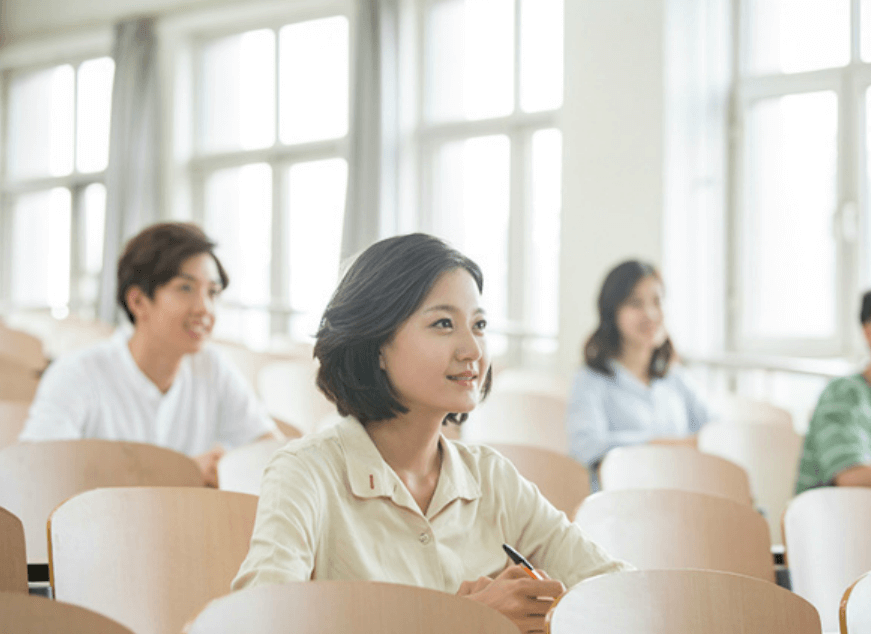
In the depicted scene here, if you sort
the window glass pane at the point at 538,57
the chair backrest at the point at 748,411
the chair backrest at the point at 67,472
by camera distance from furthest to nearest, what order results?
the window glass pane at the point at 538,57, the chair backrest at the point at 748,411, the chair backrest at the point at 67,472

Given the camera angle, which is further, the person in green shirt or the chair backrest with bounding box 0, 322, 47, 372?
the chair backrest with bounding box 0, 322, 47, 372

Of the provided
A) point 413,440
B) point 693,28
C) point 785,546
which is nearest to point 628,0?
point 693,28

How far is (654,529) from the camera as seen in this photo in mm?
2244

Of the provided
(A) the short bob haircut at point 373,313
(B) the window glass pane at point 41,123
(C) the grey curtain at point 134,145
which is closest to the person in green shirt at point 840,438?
(A) the short bob haircut at point 373,313

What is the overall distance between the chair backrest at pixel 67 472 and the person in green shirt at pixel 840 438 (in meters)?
1.68

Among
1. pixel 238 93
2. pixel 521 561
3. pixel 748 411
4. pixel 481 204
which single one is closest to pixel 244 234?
pixel 238 93

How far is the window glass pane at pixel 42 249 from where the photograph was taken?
11.3m

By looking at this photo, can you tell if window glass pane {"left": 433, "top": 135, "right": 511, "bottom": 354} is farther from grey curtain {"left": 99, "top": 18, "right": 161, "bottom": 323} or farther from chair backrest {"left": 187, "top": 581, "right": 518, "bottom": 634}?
chair backrest {"left": 187, "top": 581, "right": 518, "bottom": 634}

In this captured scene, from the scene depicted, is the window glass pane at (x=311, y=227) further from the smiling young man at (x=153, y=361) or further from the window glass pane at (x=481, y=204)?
the smiling young man at (x=153, y=361)

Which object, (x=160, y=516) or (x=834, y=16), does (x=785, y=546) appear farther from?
(x=834, y=16)

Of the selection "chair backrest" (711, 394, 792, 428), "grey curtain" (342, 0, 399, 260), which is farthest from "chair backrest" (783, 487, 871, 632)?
Answer: "grey curtain" (342, 0, 399, 260)

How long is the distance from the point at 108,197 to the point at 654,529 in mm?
8751

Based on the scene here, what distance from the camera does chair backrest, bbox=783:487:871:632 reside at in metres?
2.31

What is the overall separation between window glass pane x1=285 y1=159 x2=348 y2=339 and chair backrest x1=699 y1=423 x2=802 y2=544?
5707mm
